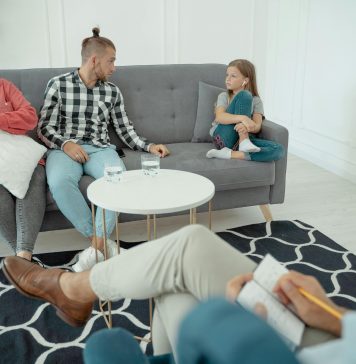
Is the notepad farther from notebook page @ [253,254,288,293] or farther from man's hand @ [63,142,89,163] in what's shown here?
man's hand @ [63,142,89,163]

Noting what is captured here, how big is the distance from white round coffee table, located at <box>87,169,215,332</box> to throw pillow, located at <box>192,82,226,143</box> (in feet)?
2.86

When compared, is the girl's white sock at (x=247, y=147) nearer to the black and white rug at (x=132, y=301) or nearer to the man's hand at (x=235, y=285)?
the black and white rug at (x=132, y=301)

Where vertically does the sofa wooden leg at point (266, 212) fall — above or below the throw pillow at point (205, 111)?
below

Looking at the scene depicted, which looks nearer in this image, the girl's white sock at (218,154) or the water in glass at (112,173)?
the water in glass at (112,173)

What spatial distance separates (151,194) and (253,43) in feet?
10.6

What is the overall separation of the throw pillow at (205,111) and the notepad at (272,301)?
73.6 inches

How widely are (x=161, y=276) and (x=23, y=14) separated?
3399 mm

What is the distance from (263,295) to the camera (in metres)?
1.06

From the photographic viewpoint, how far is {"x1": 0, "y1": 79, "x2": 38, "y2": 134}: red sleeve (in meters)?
2.30

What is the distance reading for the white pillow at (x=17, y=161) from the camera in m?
2.16

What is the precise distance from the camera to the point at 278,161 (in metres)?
2.71

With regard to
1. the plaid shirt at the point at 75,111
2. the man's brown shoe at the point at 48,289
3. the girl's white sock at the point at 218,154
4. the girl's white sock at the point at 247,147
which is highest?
the plaid shirt at the point at 75,111

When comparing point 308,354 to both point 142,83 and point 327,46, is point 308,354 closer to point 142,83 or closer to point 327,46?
point 142,83

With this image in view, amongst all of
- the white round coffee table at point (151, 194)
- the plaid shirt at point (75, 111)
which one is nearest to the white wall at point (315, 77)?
the plaid shirt at point (75, 111)
